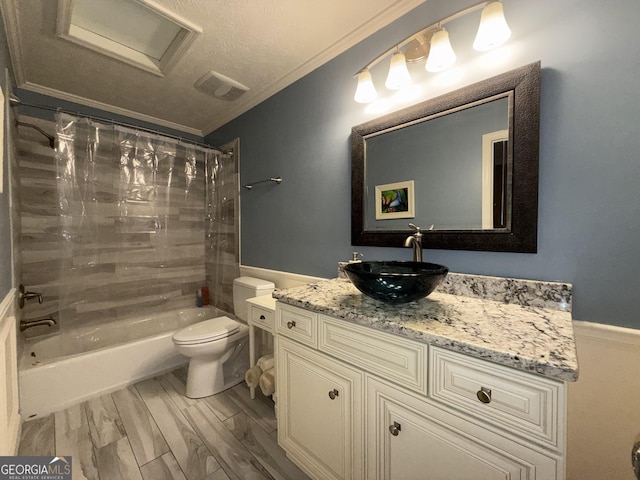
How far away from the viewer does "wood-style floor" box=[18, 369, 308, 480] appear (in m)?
1.17

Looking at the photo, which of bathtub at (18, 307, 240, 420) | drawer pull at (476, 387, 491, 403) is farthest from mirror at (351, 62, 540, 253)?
bathtub at (18, 307, 240, 420)

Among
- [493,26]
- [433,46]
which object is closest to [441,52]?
[433,46]

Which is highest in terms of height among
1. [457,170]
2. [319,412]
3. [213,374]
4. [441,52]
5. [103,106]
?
[103,106]

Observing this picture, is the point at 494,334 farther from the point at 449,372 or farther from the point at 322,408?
the point at 322,408

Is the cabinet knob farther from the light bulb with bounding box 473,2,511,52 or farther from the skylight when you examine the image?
the skylight

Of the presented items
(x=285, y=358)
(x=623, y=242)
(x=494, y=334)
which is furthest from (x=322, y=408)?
(x=623, y=242)

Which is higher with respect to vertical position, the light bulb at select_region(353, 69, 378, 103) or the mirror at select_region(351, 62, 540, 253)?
the light bulb at select_region(353, 69, 378, 103)

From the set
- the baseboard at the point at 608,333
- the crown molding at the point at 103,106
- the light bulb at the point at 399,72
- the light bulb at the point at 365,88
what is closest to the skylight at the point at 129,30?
the crown molding at the point at 103,106

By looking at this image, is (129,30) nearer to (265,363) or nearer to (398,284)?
(398,284)

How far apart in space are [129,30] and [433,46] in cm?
175

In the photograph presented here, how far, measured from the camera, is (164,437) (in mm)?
1360

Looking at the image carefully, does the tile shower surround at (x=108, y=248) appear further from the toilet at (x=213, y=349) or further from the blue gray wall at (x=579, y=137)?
the blue gray wall at (x=579, y=137)

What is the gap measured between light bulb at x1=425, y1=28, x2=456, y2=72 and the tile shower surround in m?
2.07

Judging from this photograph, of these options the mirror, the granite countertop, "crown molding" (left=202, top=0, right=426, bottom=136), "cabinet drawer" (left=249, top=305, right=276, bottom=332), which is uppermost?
"crown molding" (left=202, top=0, right=426, bottom=136)
